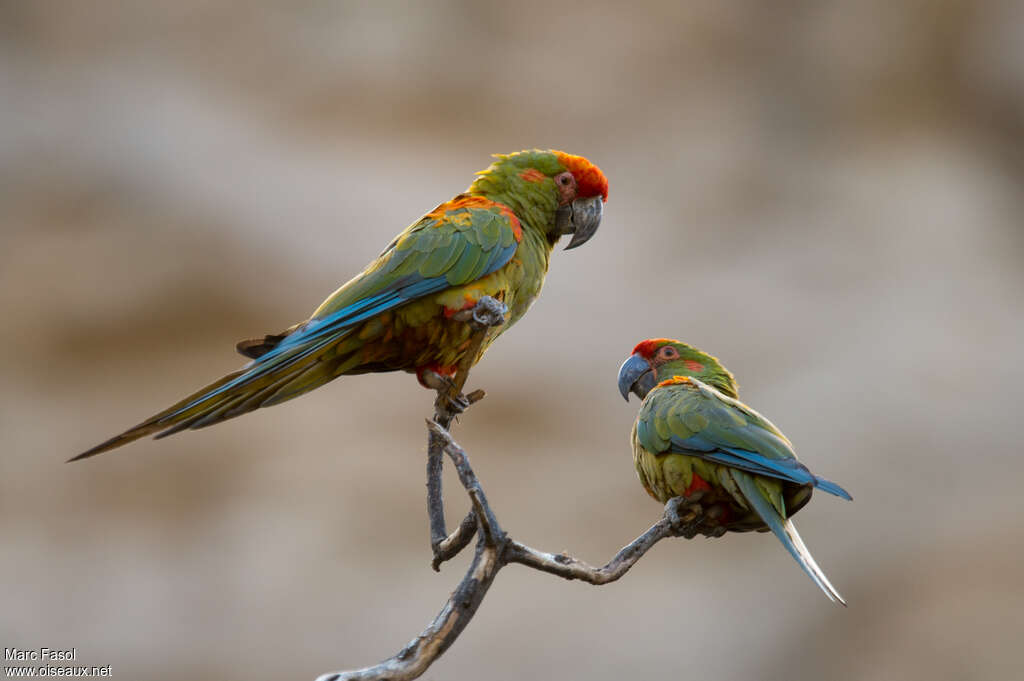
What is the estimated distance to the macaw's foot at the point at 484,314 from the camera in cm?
260

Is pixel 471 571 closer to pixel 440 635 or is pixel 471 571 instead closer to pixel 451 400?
pixel 440 635

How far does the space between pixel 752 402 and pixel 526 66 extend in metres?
3.50

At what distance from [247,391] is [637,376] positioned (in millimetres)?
1663

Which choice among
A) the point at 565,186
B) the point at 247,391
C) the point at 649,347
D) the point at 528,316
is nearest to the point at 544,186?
the point at 565,186

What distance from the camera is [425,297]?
8.58ft

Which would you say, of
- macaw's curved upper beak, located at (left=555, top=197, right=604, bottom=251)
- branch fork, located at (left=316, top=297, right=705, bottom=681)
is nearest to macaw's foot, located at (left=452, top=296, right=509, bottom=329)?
branch fork, located at (left=316, top=297, right=705, bottom=681)

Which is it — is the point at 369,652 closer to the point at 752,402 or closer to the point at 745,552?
the point at 745,552

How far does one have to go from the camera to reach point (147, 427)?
6.66 feet

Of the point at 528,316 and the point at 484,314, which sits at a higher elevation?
the point at 528,316

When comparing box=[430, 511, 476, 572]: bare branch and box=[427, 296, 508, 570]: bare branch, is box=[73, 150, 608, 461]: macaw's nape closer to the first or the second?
box=[427, 296, 508, 570]: bare branch

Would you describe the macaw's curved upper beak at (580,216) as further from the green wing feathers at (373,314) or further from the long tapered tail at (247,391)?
the long tapered tail at (247,391)

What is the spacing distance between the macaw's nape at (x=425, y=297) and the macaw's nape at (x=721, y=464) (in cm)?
57

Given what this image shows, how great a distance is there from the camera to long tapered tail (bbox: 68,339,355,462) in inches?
82.8

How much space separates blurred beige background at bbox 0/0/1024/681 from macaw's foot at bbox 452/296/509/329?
15.2 feet
